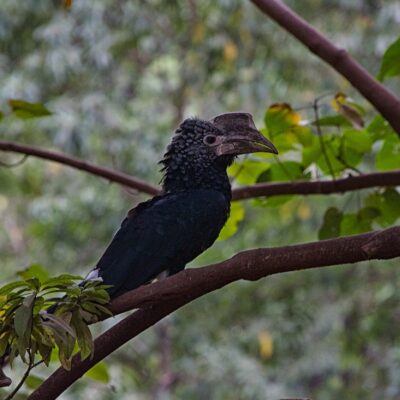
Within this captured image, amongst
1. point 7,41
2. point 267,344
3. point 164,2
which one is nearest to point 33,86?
point 7,41

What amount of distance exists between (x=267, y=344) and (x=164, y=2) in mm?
2466

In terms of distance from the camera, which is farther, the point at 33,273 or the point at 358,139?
the point at 358,139

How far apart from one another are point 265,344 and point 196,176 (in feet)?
13.3

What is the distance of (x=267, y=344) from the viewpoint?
5664 millimetres

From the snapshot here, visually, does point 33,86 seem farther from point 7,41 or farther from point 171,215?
point 171,215

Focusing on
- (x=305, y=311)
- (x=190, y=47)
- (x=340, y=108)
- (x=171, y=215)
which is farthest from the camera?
(x=190, y=47)

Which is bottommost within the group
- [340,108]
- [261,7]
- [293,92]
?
[340,108]

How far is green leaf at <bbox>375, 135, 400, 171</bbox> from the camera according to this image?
6.39 ft

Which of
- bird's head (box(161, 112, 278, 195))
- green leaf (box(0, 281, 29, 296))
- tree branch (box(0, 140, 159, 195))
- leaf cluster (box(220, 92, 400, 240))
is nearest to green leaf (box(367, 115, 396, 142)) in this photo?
leaf cluster (box(220, 92, 400, 240))

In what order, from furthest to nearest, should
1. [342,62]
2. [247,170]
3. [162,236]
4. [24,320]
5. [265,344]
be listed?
→ [265,344] → [247,170] → [342,62] → [162,236] → [24,320]

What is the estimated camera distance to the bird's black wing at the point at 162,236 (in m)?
1.59

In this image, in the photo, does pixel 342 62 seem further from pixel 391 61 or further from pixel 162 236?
pixel 162 236

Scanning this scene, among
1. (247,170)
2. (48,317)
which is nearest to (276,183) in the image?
(247,170)

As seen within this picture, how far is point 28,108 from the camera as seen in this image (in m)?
2.01
